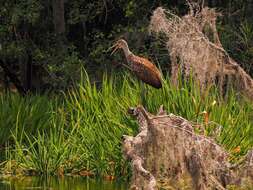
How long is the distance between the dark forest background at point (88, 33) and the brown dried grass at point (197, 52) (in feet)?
17.1

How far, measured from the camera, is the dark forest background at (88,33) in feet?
69.7

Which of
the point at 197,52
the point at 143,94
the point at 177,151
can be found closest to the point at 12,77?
the point at 143,94

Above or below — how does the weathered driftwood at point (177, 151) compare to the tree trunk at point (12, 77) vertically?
above

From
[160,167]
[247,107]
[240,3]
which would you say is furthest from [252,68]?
[160,167]

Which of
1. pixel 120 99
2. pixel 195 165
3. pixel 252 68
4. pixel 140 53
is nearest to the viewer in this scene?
pixel 195 165

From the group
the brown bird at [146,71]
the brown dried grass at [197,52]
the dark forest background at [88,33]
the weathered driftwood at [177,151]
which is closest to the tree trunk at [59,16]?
the dark forest background at [88,33]

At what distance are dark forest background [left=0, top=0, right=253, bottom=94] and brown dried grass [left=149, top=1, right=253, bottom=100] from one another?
5.22 metres

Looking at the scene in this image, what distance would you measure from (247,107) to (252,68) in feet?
17.7

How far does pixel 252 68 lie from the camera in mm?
19797

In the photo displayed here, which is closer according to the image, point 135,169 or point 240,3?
point 135,169

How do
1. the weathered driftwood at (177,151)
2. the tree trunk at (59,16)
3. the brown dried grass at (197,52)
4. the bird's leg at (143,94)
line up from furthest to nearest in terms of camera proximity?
the tree trunk at (59,16), the bird's leg at (143,94), the brown dried grass at (197,52), the weathered driftwood at (177,151)

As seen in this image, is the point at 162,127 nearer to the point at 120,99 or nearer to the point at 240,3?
the point at 120,99

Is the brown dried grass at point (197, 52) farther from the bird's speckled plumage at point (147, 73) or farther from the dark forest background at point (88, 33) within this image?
the dark forest background at point (88, 33)

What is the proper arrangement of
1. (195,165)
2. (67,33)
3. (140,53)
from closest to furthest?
1. (195,165)
2. (140,53)
3. (67,33)
